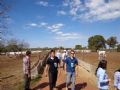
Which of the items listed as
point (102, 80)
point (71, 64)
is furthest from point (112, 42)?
point (102, 80)

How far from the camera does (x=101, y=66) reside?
9.06m

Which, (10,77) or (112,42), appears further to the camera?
(112,42)

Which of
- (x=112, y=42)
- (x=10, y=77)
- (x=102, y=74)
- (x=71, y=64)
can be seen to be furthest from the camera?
(x=112, y=42)

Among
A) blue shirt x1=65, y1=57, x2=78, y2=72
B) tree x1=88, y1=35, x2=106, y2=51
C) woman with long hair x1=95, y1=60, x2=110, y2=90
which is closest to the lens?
woman with long hair x1=95, y1=60, x2=110, y2=90

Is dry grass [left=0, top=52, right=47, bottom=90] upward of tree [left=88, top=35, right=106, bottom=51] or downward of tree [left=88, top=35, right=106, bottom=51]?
downward

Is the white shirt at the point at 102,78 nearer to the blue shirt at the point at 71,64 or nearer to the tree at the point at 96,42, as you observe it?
the blue shirt at the point at 71,64

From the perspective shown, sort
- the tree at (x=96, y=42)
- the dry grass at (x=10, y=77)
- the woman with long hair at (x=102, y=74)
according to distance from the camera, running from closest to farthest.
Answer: the woman with long hair at (x=102, y=74) → the dry grass at (x=10, y=77) → the tree at (x=96, y=42)

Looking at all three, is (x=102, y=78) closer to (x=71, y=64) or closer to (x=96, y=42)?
(x=71, y=64)

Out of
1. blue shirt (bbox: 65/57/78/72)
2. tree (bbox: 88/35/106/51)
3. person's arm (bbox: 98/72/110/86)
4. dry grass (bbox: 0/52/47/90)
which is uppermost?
tree (bbox: 88/35/106/51)

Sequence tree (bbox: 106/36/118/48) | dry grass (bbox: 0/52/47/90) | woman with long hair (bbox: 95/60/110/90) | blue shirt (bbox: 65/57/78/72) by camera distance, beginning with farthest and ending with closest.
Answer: tree (bbox: 106/36/118/48) → dry grass (bbox: 0/52/47/90) → blue shirt (bbox: 65/57/78/72) → woman with long hair (bbox: 95/60/110/90)

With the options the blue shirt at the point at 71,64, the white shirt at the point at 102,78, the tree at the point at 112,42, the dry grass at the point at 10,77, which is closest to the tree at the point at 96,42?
the tree at the point at 112,42

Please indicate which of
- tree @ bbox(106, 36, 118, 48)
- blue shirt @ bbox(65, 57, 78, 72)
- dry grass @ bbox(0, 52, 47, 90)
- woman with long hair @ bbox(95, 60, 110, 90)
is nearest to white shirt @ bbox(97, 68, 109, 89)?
woman with long hair @ bbox(95, 60, 110, 90)

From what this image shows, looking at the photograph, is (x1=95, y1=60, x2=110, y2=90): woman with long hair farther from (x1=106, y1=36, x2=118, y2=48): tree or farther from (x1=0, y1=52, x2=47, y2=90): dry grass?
(x1=106, y1=36, x2=118, y2=48): tree

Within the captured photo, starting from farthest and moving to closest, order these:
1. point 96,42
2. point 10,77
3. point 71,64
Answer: point 96,42 → point 10,77 → point 71,64
